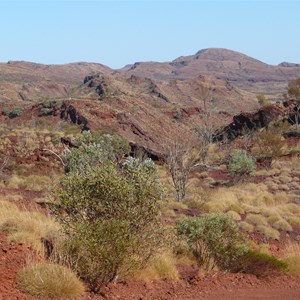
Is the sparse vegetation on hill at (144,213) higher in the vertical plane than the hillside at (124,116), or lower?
lower

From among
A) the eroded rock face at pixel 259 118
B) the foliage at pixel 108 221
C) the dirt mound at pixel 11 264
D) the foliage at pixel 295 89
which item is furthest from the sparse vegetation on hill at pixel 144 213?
the eroded rock face at pixel 259 118

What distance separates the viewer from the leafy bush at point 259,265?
31.9 ft

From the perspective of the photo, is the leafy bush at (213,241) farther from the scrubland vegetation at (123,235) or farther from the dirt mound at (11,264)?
the dirt mound at (11,264)

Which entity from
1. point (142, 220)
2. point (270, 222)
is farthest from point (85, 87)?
point (142, 220)

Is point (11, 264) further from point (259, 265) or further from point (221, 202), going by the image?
point (221, 202)

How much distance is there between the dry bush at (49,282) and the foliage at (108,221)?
38cm

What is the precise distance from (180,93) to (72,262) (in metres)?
103

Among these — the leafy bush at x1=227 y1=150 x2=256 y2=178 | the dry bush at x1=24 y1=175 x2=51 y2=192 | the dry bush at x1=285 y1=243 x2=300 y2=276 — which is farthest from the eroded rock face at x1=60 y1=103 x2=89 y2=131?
the dry bush at x1=285 y1=243 x2=300 y2=276

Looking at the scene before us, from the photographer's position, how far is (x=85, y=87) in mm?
108312

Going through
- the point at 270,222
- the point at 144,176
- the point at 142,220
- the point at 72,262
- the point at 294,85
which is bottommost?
the point at 270,222

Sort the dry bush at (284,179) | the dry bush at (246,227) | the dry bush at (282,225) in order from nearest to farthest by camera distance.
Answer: the dry bush at (246,227), the dry bush at (282,225), the dry bush at (284,179)

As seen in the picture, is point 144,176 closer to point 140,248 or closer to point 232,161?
point 140,248

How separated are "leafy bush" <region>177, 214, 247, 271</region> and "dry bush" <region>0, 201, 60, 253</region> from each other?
267 cm

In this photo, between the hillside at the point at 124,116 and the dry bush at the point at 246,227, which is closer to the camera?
the dry bush at the point at 246,227
